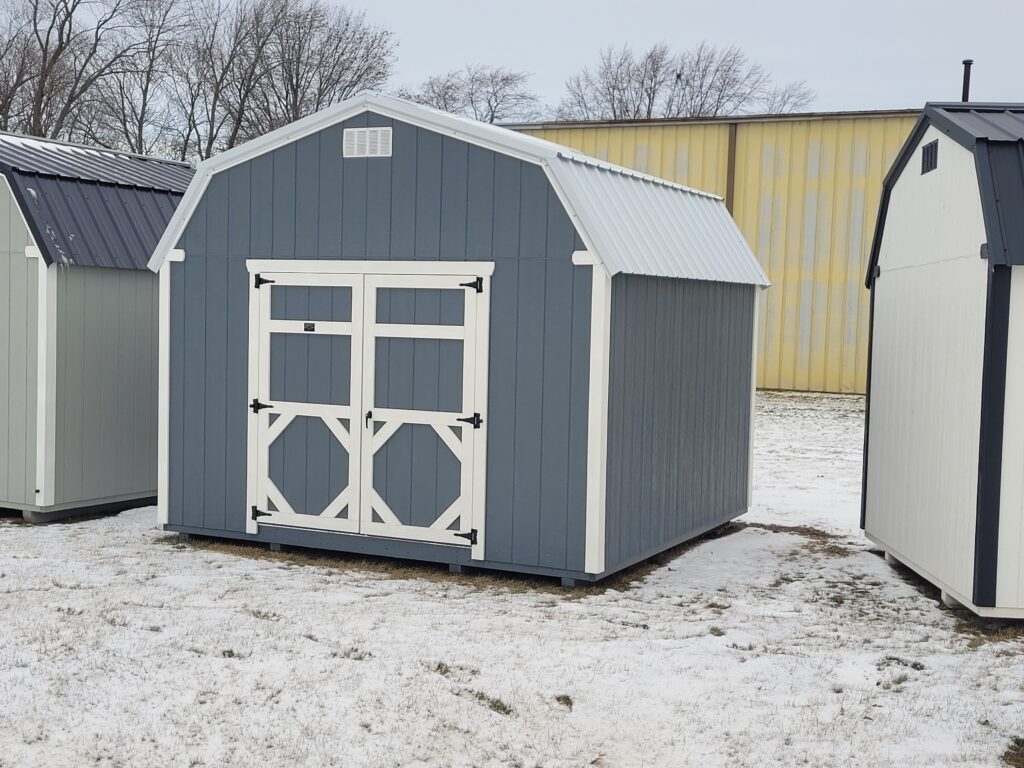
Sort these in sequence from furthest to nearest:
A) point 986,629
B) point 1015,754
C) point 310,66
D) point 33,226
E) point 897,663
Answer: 1. point 310,66
2. point 33,226
3. point 986,629
4. point 897,663
5. point 1015,754

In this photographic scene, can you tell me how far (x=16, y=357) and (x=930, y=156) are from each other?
21.3 feet

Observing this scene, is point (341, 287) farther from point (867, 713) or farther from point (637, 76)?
point (637, 76)

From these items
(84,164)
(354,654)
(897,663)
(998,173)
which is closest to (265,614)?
(354,654)

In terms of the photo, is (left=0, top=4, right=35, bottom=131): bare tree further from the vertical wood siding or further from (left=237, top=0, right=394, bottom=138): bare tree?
the vertical wood siding

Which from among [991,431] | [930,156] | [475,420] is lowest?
[475,420]

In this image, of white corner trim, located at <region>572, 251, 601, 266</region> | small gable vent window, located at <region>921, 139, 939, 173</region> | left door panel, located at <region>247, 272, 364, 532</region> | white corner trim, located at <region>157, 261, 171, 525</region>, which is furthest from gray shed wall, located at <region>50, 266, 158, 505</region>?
small gable vent window, located at <region>921, 139, 939, 173</region>

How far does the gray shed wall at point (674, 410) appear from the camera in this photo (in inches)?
313

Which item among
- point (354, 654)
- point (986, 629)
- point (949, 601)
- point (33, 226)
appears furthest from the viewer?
point (33, 226)

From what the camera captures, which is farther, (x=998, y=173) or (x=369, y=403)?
(x=369, y=403)

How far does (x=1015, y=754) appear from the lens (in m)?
5.12

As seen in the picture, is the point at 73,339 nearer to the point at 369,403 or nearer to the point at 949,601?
the point at 369,403

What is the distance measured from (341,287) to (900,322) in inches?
138

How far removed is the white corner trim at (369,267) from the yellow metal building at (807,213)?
12.7m

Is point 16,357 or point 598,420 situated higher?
point 16,357
